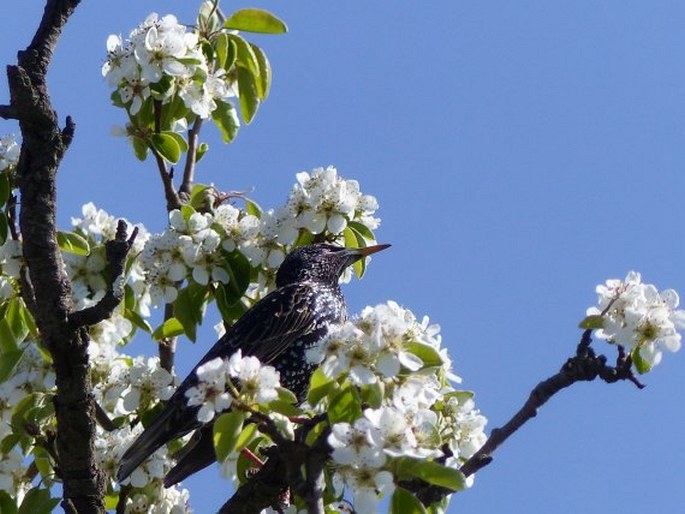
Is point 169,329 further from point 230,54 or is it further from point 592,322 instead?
point 592,322

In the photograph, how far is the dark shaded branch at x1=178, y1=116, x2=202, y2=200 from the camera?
5.57 m

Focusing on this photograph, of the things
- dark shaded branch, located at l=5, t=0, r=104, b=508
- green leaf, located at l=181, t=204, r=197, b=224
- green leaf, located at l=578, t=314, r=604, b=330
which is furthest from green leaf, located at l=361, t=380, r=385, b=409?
green leaf, located at l=181, t=204, r=197, b=224

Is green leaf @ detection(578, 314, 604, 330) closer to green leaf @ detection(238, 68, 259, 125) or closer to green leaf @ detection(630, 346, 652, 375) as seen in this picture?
green leaf @ detection(630, 346, 652, 375)

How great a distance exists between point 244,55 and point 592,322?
1.95 meters

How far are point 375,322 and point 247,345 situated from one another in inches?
81.8

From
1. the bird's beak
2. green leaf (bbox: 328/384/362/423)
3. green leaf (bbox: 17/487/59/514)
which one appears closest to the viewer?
green leaf (bbox: 328/384/362/423)

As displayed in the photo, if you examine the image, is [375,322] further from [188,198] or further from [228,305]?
[188,198]

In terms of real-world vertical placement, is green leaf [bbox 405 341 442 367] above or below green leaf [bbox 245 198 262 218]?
below

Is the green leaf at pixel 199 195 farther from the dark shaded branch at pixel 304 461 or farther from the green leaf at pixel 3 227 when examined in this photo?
the dark shaded branch at pixel 304 461

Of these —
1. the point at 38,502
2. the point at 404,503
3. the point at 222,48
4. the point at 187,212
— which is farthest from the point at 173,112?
the point at 404,503

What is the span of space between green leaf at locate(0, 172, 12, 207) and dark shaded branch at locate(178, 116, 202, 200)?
0.85 meters

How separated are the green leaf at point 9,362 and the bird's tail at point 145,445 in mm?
469

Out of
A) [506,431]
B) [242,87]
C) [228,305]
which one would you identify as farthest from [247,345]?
[506,431]

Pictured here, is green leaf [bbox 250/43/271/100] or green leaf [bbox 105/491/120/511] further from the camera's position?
green leaf [bbox 250/43/271/100]
